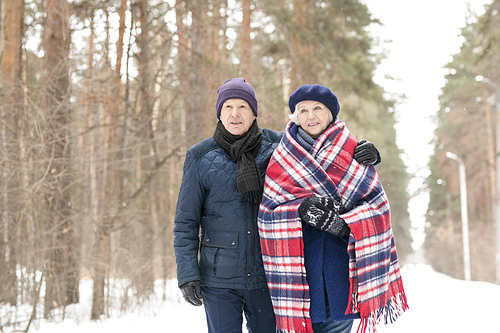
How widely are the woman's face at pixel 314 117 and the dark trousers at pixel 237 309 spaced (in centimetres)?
102

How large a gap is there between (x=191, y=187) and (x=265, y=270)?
26.1 inches

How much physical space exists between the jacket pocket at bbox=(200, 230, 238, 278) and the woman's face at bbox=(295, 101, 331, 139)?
79 cm

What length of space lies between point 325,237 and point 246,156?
2.21ft

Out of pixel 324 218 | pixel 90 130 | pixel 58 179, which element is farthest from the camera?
pixel 90 130

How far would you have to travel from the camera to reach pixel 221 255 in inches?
102

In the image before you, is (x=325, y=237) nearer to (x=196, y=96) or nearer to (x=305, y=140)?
(x=305, y=140)

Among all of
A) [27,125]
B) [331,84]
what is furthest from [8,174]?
[331,84]

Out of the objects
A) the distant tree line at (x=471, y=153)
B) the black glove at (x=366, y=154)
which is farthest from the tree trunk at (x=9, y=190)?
the distant tree line at (x=471, y=153)

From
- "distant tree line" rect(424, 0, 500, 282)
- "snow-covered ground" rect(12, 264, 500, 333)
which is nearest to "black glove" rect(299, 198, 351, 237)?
"snow-covered ground" rect(12, 264, 500, 333)

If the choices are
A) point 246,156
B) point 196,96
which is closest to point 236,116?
point 246,156

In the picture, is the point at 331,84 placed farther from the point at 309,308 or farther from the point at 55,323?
the point at 309,308

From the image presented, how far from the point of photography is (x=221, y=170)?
109 inches

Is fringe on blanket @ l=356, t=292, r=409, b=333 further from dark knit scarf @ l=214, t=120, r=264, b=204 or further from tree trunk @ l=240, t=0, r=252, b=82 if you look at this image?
tree trunk @ l=240, t=0, r=252, b=82

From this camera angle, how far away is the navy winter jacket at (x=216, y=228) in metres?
Result: 2.59
